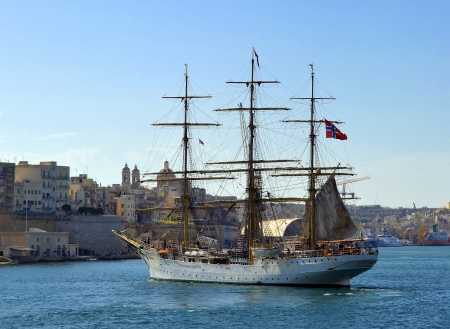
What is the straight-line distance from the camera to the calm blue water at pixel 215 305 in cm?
4719

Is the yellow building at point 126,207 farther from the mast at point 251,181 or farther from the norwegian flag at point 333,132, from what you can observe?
the norwegian flag at point 333,132

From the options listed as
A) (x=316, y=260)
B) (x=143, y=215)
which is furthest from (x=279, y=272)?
(x=143, y=215)

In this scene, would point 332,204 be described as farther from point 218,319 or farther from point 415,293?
point 218,319

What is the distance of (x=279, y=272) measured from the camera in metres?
64.6

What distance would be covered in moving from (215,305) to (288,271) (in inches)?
466

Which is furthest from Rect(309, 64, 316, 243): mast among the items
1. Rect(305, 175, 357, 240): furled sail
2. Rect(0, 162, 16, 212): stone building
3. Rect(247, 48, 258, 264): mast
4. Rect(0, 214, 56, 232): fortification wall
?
Rect(0, 162, 16, 212): stone building

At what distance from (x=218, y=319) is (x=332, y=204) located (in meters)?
21.9

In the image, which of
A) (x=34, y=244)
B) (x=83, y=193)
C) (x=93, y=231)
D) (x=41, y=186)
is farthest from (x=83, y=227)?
(x=83, y=193)

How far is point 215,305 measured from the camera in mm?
53500

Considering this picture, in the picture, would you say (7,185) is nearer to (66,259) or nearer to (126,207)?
(66,259)

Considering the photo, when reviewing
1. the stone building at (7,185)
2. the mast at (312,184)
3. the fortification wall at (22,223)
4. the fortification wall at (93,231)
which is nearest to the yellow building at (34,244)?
the fortification wall at (22,223)

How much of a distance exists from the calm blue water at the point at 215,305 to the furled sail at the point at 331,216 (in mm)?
4267

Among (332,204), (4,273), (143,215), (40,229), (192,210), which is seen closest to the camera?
(332,204)

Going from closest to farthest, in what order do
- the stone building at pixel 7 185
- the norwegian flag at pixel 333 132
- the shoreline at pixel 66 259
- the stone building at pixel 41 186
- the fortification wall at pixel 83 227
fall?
the norwegian flag at pixel 333 132
the shoreline at pixel 66 259
the fortification wall at pixel 83 227
the stone building at pixel 7 185
the stone building at pixel 41 186
